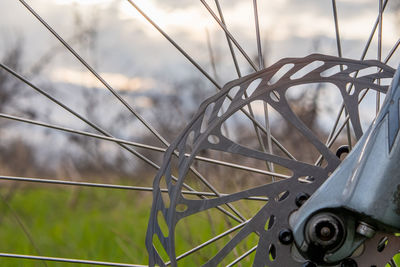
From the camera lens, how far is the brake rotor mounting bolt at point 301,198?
0.74m

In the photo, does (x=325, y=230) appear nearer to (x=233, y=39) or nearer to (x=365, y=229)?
(x=365, y=229)

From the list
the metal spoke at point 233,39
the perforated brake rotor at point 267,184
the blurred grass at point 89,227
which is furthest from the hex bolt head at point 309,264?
the blurred grass at point 89,227

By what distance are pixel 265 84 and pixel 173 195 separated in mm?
178

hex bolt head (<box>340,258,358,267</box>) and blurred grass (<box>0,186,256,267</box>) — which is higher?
blurred grass (<box>0,186,256,267</box>)

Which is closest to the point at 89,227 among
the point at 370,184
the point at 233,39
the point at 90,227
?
the point at 90,227

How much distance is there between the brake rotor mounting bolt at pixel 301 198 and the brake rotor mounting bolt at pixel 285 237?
0.04m

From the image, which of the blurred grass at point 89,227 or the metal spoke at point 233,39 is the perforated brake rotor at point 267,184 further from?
the blurred grass at point 89,227

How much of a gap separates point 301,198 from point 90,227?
2440 millimetres

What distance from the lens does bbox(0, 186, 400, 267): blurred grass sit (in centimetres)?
199

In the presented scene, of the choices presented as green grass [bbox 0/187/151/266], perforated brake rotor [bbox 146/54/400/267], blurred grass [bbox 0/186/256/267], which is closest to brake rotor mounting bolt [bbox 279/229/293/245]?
perforated brake rotor [bbox 146/54/400/267]

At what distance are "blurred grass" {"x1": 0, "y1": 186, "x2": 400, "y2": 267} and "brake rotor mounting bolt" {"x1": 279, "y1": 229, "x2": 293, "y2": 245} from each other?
0.60 metres

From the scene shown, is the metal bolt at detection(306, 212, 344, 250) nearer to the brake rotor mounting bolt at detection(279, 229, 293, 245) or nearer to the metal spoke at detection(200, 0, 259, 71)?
the brake rotor mounting bolt at detection(279, 229, 293, 245)

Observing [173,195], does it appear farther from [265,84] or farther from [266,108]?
[266,108]

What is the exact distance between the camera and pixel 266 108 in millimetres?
981
